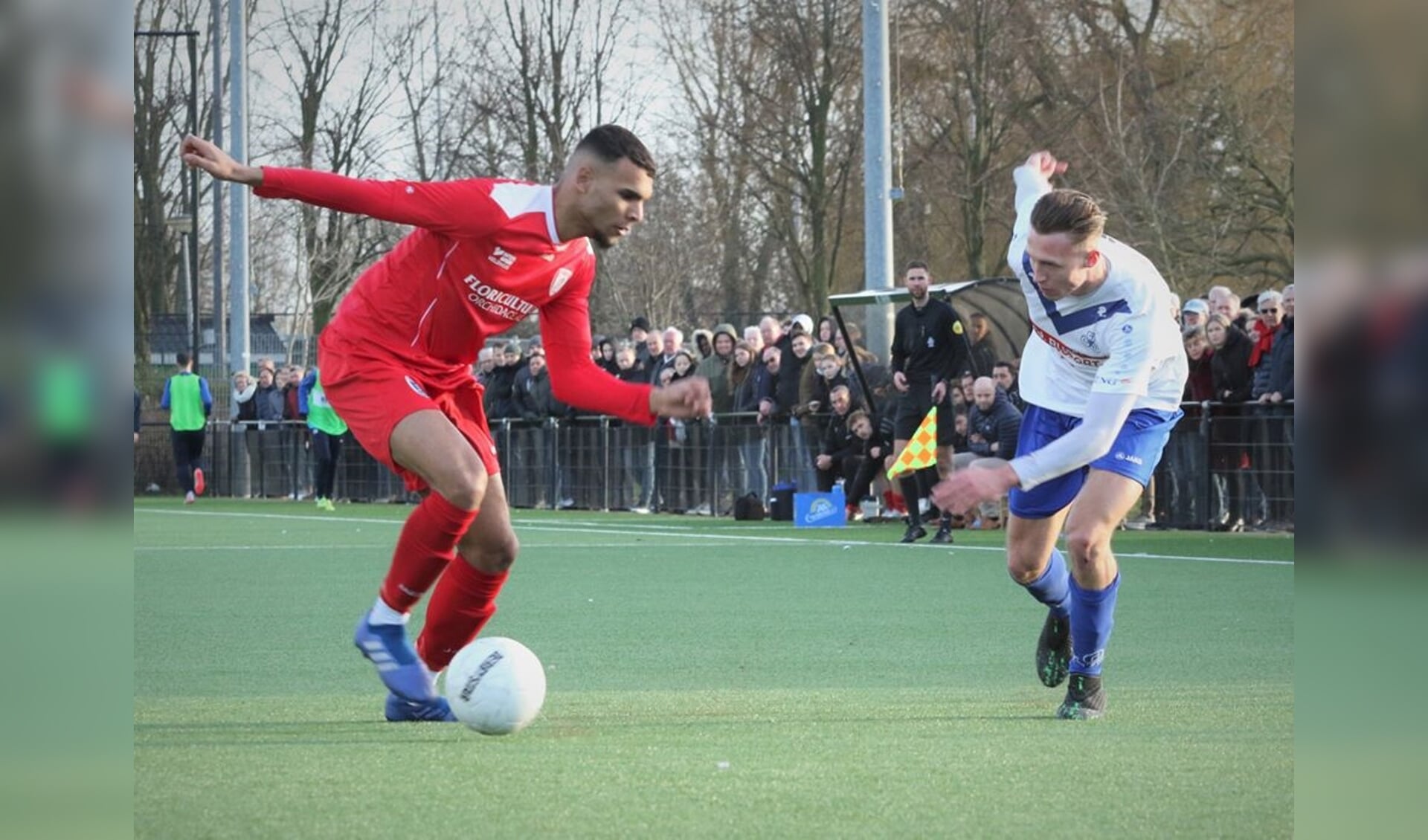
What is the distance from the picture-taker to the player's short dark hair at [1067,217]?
6.35 meters

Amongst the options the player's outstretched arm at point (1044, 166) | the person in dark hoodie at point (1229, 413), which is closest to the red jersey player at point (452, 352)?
the player's outstretched arm at point (1044, 166)

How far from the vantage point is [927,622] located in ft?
31.4

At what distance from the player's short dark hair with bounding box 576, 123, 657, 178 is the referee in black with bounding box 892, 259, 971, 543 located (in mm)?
9792

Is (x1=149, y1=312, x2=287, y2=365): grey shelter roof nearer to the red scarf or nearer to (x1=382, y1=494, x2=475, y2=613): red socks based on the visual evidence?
the red scarf

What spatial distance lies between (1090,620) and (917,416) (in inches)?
381

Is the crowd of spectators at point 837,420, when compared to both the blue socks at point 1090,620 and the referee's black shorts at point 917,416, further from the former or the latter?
the blue socks at point 1090,620

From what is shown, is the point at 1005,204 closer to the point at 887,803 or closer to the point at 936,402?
the point at 936,402

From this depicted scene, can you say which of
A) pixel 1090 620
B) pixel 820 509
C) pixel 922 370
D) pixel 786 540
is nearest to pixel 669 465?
pixel 820 509

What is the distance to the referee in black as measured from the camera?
629 inches

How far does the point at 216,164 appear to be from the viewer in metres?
5.35

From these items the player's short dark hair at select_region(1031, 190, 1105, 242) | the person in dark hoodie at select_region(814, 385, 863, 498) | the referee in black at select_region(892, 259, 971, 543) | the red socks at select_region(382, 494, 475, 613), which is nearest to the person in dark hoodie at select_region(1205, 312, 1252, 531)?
the referee in black at select_region(892, 259, 971, 543)

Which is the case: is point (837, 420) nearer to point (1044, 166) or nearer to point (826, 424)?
point (826, 424)
